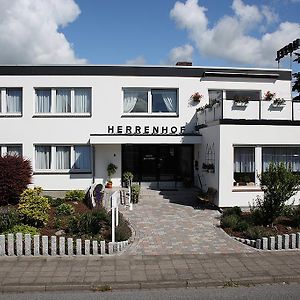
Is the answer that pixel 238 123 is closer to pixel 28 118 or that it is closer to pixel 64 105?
pixel 64 105

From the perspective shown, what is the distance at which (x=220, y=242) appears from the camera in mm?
10992

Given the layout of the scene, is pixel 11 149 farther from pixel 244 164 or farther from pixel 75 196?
pixel 244 164

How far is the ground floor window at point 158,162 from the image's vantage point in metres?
19.6

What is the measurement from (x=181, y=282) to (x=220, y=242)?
10.8 ft

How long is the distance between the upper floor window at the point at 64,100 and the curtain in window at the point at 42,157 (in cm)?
187

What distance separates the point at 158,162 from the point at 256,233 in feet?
30.3

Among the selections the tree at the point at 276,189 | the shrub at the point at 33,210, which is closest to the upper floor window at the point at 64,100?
the shrub at the point at 33,210

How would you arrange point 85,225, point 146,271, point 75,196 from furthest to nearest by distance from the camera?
point 75,196 < point 85,225 < point 146,271

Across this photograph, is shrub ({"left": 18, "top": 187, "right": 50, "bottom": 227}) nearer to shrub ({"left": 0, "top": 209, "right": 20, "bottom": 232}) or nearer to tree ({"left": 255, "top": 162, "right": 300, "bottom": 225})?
shrub ({"left": 0, "top": 209, "right": 20, "bottom": 232})

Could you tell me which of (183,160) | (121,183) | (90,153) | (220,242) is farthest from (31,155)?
(220,242)

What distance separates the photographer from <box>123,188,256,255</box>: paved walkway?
1045 centimetres

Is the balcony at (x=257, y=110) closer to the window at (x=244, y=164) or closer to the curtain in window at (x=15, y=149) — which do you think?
the window at (x=244, y=164)

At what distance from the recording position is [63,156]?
19594 millimetres

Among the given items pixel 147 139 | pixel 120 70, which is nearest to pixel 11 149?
pixel 120 70
